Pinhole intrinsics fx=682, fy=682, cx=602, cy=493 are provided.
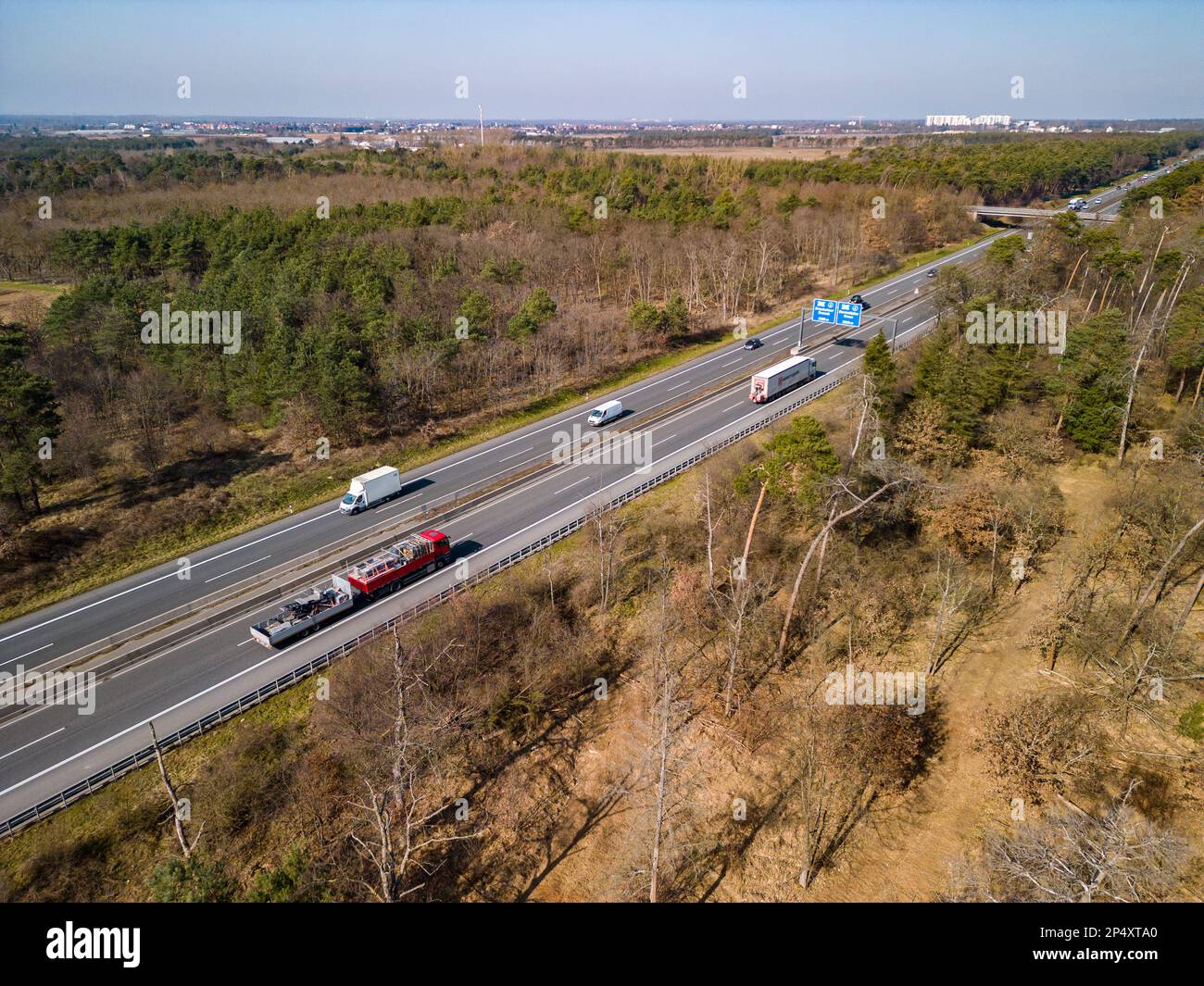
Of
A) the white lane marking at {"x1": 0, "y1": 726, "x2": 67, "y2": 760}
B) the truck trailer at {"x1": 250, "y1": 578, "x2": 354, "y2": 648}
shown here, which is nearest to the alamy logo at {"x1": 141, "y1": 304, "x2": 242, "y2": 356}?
the truck trailer at {"x1": 250, "y1": 578, "x2": 354, "y2": 648}

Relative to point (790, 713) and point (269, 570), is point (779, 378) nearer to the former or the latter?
point (790, 713)

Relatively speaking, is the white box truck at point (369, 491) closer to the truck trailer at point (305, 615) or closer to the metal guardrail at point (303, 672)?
the truck trailer at point (305, 615)

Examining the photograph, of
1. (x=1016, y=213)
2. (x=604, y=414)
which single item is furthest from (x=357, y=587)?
(x=1016, y=213)

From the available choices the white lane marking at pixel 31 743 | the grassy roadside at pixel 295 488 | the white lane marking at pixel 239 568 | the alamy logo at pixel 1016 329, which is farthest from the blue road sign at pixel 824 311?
the white lane marking at pixel 31 743
